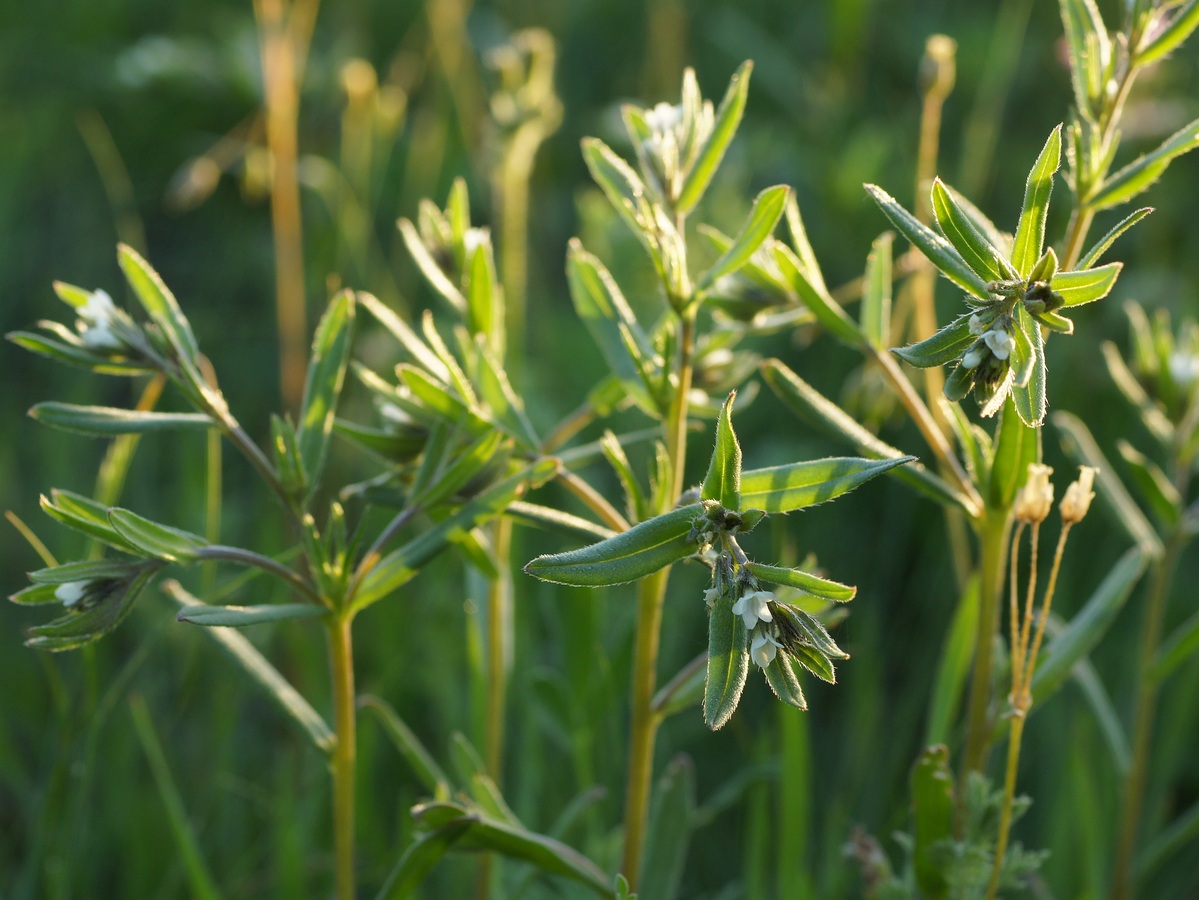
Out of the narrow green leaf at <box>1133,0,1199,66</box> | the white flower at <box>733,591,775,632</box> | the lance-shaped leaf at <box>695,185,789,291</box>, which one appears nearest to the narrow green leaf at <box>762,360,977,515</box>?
the lance-shaped leaf at <box>695,185,789,291</box>

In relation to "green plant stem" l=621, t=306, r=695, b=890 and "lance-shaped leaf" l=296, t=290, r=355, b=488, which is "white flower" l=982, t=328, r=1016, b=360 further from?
"lance-shaped leaf" l=296, t=290, r=355, b=488

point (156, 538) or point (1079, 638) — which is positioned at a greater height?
point (156, 538)

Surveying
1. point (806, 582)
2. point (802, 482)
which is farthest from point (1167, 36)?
point (806, 582)

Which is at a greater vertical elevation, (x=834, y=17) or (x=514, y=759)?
(x=834, y=17)

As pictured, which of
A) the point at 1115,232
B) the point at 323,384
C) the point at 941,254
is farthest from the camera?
the point at 323,384

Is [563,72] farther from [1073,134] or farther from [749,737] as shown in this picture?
[1073,134]

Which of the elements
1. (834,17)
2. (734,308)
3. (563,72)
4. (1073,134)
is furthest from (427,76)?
(1073,134)

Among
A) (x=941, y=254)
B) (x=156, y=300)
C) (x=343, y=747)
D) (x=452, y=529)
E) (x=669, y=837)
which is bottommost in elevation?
(x=669, y=837)

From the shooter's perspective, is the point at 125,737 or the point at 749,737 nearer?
the point at 125,737

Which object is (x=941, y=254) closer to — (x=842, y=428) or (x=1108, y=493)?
(x=842, y=428)
